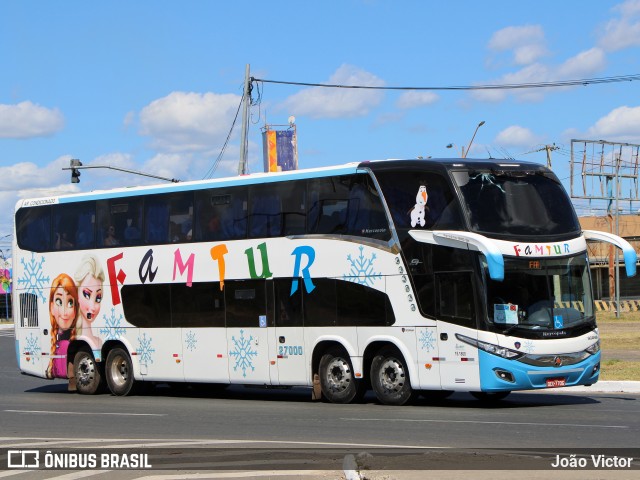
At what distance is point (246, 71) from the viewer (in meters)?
38.4

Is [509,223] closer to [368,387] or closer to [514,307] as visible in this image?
[514,307]

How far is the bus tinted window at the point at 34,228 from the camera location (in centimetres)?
2653

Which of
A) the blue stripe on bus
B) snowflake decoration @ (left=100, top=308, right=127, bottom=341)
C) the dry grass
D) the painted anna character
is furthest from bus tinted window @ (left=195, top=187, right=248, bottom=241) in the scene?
the dry grass

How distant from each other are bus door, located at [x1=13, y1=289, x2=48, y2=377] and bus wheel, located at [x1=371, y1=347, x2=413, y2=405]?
8.81m

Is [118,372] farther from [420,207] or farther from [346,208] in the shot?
[420,207]

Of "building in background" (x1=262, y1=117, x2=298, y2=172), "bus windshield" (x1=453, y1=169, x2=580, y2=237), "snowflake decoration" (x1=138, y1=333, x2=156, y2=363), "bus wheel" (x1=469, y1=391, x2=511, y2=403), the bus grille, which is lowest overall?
"bus wheel" (x1=469, y1=391, x2=511, y2=403)

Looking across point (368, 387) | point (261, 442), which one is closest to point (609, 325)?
point (368, 387)

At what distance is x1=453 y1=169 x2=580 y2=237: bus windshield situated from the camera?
1958 centimetres

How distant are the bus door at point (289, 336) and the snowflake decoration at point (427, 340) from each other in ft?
9.11

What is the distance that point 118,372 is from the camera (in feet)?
83.9

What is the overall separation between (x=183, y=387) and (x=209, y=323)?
4.75 meters

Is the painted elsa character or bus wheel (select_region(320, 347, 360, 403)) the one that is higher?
the painted elsa character

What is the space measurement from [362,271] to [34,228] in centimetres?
939

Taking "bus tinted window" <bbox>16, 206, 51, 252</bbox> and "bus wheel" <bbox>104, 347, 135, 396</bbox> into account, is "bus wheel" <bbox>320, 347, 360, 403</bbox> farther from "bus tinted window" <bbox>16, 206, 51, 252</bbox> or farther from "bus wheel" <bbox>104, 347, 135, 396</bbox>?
"bus tinted window" <bbox>16, 206, 51, 252</bbox>
